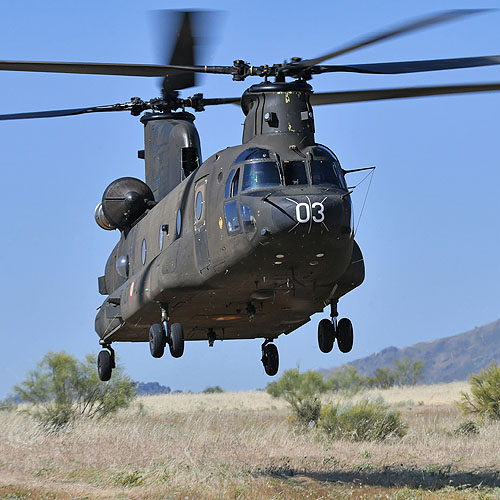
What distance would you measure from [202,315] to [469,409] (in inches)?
803

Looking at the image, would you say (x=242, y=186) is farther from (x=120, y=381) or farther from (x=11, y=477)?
(x=120, y=381)

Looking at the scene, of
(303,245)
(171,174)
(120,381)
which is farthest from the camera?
(120,381)

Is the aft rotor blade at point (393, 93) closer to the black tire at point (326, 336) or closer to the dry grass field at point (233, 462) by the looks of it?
the black tire at point (326, 336)

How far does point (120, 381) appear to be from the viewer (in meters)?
37.4

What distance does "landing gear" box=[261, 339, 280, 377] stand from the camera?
1827 cm

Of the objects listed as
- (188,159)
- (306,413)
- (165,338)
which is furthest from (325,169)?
(306,413)

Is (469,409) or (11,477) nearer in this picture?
(11,477)

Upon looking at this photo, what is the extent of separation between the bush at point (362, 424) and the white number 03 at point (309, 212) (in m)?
17.9

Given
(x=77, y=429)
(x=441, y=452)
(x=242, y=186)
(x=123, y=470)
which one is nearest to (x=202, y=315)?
(x=242, y=186)

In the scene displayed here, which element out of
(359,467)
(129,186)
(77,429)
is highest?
(129,186)

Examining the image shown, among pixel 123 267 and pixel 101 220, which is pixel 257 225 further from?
pixel 101 220

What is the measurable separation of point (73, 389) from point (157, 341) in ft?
71.3

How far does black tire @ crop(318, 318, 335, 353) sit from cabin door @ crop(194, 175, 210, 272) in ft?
8.23

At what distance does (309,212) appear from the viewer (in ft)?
40.9
